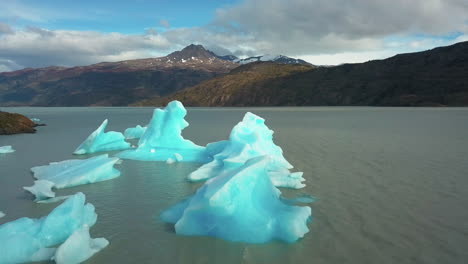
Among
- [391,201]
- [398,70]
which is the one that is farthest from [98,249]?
[398,70]

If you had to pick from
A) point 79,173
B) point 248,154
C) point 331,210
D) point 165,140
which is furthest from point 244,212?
point 165,140

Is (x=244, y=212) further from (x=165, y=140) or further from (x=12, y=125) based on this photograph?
(x=12, y=125)

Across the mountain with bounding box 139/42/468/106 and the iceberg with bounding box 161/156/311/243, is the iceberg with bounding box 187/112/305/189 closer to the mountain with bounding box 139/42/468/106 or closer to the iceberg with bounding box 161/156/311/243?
the iceberg with bounding box 161/156/311/243

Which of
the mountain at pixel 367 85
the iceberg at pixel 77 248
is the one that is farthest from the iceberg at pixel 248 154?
the mountain at pixel 367 85

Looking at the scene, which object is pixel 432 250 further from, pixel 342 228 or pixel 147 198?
pixel 147 198

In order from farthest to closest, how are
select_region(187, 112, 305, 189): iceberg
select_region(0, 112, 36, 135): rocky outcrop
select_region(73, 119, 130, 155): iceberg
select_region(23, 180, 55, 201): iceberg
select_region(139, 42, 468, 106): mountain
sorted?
select_region(139, 42, 468, 106): mountain → select_region(0, 112, 36, 135): rocky outcrop → select_region(73, 119, 130, 155): iceberg → select_region(187, 112, 305, 189): iceberg → select_region(23, 180, 55, 201): iceberg

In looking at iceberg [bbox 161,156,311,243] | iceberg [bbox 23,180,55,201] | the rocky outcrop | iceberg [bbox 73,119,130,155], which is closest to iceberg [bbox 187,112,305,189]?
iceberg [bbox 161,156,311,243]

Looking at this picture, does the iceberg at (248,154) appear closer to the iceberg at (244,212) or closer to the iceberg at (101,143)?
the iceberg at (244,212)

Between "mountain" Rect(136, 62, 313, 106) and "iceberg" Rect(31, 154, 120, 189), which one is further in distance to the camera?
"mountain" Rect(136, 62, 313, 106)
